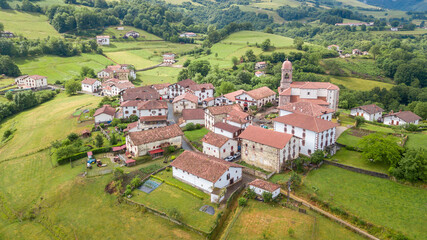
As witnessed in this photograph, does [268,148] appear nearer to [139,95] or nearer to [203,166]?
[203,166]

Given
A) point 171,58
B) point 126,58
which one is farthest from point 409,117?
point 126,58

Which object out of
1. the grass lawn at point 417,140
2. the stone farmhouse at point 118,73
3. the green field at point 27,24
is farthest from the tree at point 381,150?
the green field at point 27,24

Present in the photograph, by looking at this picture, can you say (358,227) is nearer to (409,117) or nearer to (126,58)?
(409,117)

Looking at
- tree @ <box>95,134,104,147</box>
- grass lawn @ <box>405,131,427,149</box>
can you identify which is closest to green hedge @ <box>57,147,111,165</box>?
tree @ <box>95,134,104,147</box>

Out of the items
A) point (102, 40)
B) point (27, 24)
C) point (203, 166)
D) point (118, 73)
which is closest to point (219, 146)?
point (203, 166)

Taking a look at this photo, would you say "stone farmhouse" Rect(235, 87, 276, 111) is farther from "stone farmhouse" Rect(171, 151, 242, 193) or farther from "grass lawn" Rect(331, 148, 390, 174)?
"stone farmhouse" Rect(171, 151, 242, 193)

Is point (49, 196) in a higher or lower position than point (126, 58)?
lower
